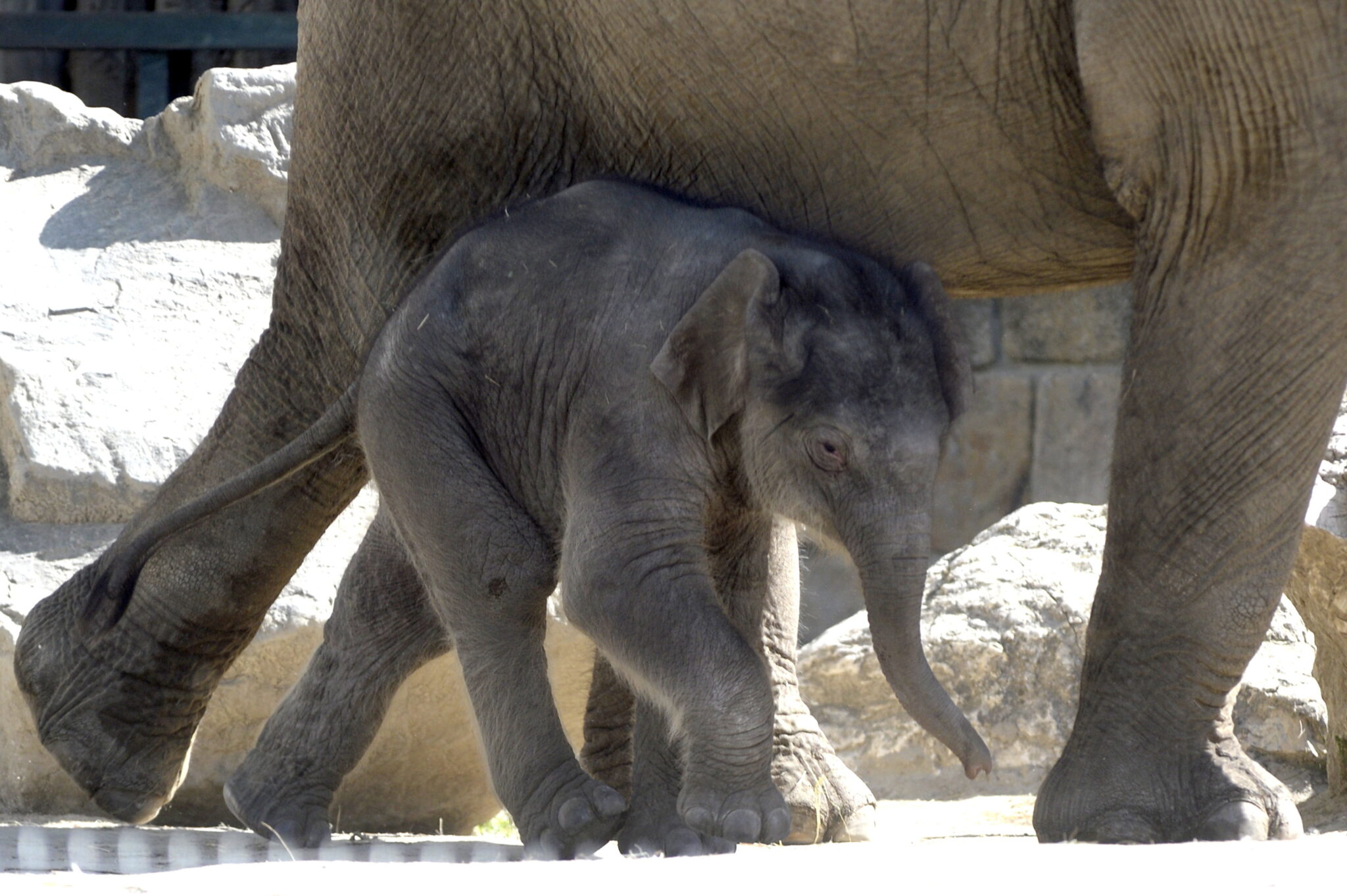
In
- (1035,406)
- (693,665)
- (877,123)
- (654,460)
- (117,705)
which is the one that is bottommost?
(1035,406)

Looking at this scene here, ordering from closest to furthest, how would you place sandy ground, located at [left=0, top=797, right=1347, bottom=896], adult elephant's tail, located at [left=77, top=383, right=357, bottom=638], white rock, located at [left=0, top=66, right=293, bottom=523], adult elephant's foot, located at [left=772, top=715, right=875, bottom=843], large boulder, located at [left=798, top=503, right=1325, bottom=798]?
sandy ground, located at [left=0, top=797, right=1347, bottom=896] < adult elephant's tail, located at [left=77, top=383, right=357, bottom=638] < adult elephant's foot, located at [left=772, top=715, right=875, bottom=843] < white rock, located at [left=0, top=66, right=293, bottom=523] < large boulder, located at [left=798, top=503, right=1325, bottom=798]

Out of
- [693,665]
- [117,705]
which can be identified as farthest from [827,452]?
[117,705]

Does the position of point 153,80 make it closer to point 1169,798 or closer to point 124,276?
point 124,276

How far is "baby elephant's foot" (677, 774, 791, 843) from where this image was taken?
2943 mm

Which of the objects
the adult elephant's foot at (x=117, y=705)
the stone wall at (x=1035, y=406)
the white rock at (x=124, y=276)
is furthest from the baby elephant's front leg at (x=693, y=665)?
the stone wall at (x=1035, y=406)

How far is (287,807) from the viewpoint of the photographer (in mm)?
3910

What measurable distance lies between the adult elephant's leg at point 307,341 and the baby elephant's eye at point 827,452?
0.92m

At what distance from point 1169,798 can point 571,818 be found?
917 millimetres

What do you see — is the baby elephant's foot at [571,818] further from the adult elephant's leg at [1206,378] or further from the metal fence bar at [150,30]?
the metal fence bar at [150,30]

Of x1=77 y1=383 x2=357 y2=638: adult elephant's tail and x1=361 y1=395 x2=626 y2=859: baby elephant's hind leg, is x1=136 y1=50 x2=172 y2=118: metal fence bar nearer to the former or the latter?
x1=77 y1=383 x2=357 y2=638: adult elephant's tail

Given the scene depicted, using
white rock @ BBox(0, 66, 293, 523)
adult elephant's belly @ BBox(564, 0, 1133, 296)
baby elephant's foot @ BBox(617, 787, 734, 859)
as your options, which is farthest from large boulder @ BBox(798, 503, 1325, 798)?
baby elephant's foot @ BBox(617, 787, 734, 859)

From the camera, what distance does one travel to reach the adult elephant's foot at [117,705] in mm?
4387

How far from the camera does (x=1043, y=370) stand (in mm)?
8617

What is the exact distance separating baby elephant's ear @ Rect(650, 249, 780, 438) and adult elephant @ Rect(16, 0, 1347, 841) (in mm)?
434
